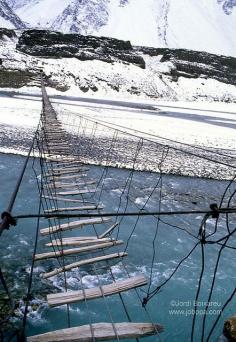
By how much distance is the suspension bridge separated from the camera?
489 cm

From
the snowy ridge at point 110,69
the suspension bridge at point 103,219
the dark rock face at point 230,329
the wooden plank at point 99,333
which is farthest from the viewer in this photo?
the snowy ridge at point 110,69

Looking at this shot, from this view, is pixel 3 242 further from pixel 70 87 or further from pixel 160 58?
pixel 160 58

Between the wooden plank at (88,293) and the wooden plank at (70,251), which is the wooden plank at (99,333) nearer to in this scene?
the wooden plank at (88,293)

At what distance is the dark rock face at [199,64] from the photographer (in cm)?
8775

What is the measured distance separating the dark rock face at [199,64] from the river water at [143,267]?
70845 millimetres

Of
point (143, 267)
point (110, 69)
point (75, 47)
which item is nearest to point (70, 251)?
point (143, 267)

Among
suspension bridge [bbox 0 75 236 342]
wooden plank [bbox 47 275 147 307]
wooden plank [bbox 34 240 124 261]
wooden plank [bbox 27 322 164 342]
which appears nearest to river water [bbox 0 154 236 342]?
suspension bridge [bbox 0 75 236 342]

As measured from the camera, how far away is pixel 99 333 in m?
4.91

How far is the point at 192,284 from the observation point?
979 centimetres

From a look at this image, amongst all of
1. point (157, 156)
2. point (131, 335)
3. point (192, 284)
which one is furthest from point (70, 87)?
point (131, 335)

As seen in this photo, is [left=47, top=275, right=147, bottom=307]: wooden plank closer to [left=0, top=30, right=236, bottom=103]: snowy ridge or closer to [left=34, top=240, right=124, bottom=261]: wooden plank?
[left=34, top=240, right=124, bottom=261]: wooden plank

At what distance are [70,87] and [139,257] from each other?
53775mm

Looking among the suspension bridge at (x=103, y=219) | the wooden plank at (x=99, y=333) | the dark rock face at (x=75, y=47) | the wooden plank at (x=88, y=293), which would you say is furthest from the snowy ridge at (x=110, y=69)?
the wooden plank at (x=99, y=333)

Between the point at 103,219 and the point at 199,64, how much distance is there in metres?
94.2
